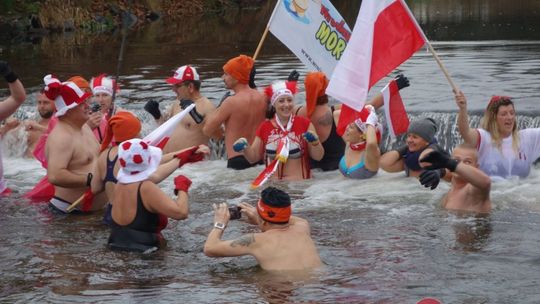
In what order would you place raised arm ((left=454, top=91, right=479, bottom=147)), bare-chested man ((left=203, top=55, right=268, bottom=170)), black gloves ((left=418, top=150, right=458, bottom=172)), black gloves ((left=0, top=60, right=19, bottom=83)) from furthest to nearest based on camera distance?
bare-chested man ((left=203, top=55, right=268, bottom=170)) < raised arm ((left=454, top=91, right=479, bottom=147)) < black gloves ((left=0, top=60, right=19, bottom=83)) < black gloves ((left=418, top=150, right=458, bottom=172))

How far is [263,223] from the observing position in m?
7.80

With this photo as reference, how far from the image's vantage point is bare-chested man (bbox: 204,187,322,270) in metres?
7.68

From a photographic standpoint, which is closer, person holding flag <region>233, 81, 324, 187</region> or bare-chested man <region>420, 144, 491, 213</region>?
bare-chested man <region>420, 144, 491, 213</region>

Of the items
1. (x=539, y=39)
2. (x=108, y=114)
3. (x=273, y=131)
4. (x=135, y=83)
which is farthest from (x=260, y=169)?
(x=539, y=39)

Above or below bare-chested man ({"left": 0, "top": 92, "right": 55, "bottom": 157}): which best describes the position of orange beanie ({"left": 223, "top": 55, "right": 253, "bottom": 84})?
above

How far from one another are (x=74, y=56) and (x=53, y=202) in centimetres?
1470

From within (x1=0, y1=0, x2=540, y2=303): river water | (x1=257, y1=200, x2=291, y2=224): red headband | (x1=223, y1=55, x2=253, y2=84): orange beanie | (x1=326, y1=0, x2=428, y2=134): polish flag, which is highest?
(x1=326, y1=0, x2=428, y2=134): polish flag

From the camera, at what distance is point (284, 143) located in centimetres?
1141

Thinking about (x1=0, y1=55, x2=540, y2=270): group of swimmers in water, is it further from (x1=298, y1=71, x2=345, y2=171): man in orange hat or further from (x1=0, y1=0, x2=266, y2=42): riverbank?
(x1=0, y1=0, x2=266, y2=42): riverbank

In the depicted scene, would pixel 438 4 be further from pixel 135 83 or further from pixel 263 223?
pixel 263 223

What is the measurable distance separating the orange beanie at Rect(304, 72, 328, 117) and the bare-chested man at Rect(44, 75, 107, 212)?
2.69 meters

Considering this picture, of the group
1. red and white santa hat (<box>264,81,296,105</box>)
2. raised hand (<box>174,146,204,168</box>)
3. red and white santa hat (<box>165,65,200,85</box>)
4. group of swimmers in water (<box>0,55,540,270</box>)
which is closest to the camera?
group of swimmers in water (<box>0,55,540,270</box>)

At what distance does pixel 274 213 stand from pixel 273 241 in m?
0.22

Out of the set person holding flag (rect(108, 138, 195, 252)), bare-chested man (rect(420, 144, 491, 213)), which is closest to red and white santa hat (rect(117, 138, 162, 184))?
person holding flag (rect(108, 138, 195, 252))
